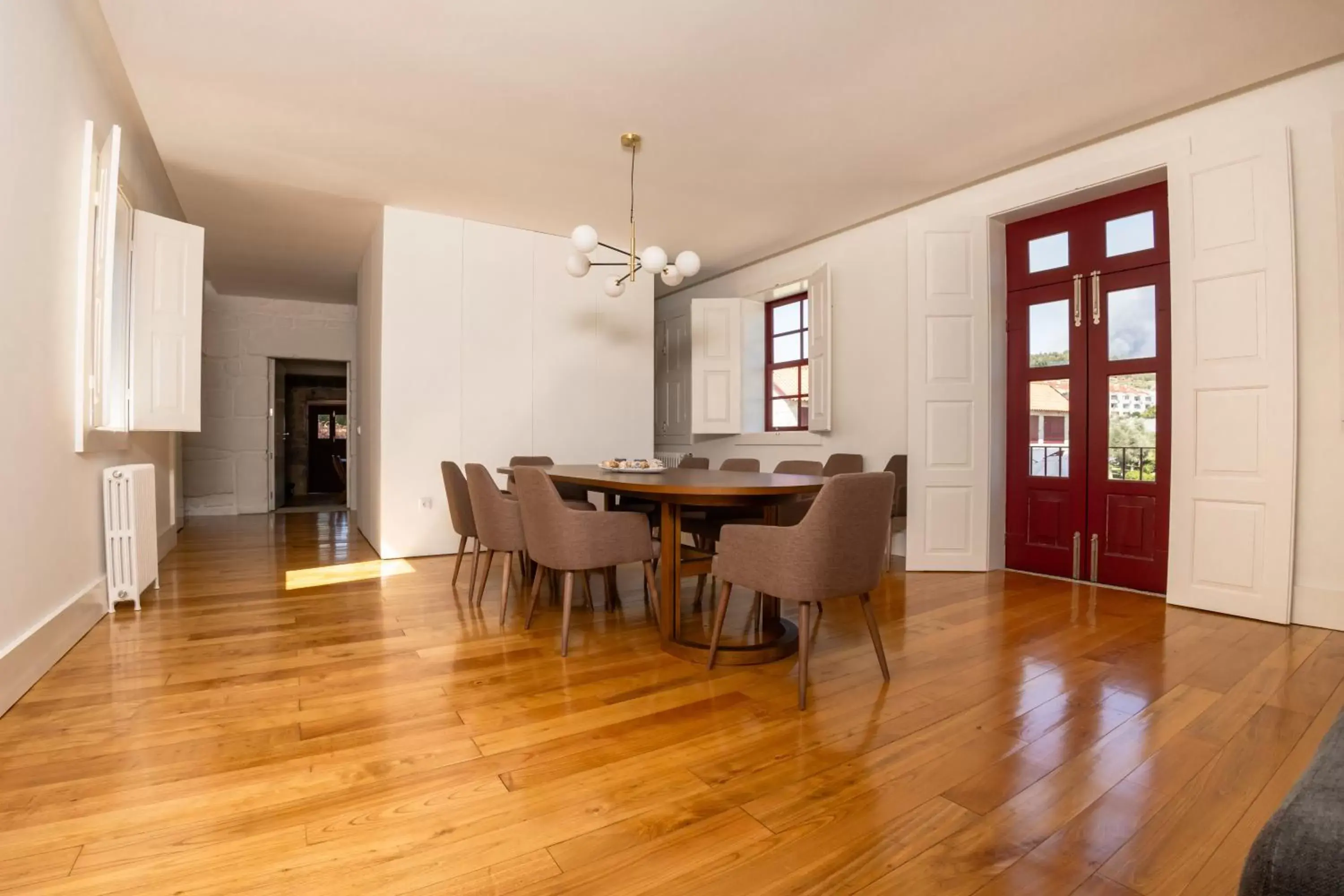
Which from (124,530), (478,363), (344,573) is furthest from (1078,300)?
(124,530)

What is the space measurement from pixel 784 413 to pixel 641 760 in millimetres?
5014

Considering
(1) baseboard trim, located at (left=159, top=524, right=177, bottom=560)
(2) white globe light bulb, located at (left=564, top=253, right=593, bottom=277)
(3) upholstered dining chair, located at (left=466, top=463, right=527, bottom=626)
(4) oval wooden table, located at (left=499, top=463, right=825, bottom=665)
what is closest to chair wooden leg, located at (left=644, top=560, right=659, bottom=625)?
(4) oval wooden table, located at (left=499, top=463, right=825, bottom=665)

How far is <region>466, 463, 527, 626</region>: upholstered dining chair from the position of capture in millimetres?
3266

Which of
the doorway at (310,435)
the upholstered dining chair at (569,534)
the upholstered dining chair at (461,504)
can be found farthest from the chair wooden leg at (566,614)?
the doorway at (310,435)

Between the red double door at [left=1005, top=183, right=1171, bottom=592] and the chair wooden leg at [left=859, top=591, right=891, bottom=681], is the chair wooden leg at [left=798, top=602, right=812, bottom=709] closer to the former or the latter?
the chair wooden leg at [left=859, top=591, right=891, bottom=681]

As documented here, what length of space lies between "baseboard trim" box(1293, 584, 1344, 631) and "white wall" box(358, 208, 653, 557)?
15.4ft

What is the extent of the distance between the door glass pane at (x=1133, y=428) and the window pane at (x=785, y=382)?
2.79 metres

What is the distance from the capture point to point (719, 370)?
21.2 ft

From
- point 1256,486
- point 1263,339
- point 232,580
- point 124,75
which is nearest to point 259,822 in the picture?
point 232,580

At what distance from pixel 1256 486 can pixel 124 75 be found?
6.58m

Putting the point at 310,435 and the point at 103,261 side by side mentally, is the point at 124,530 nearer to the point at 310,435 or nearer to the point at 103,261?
the point at 103,261

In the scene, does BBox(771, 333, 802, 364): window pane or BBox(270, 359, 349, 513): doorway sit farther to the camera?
BBox(270, 359, 349, 513): doorway

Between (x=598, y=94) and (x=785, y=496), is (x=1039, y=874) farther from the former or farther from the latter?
(x=598, y=94)

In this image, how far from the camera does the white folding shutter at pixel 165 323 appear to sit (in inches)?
151
